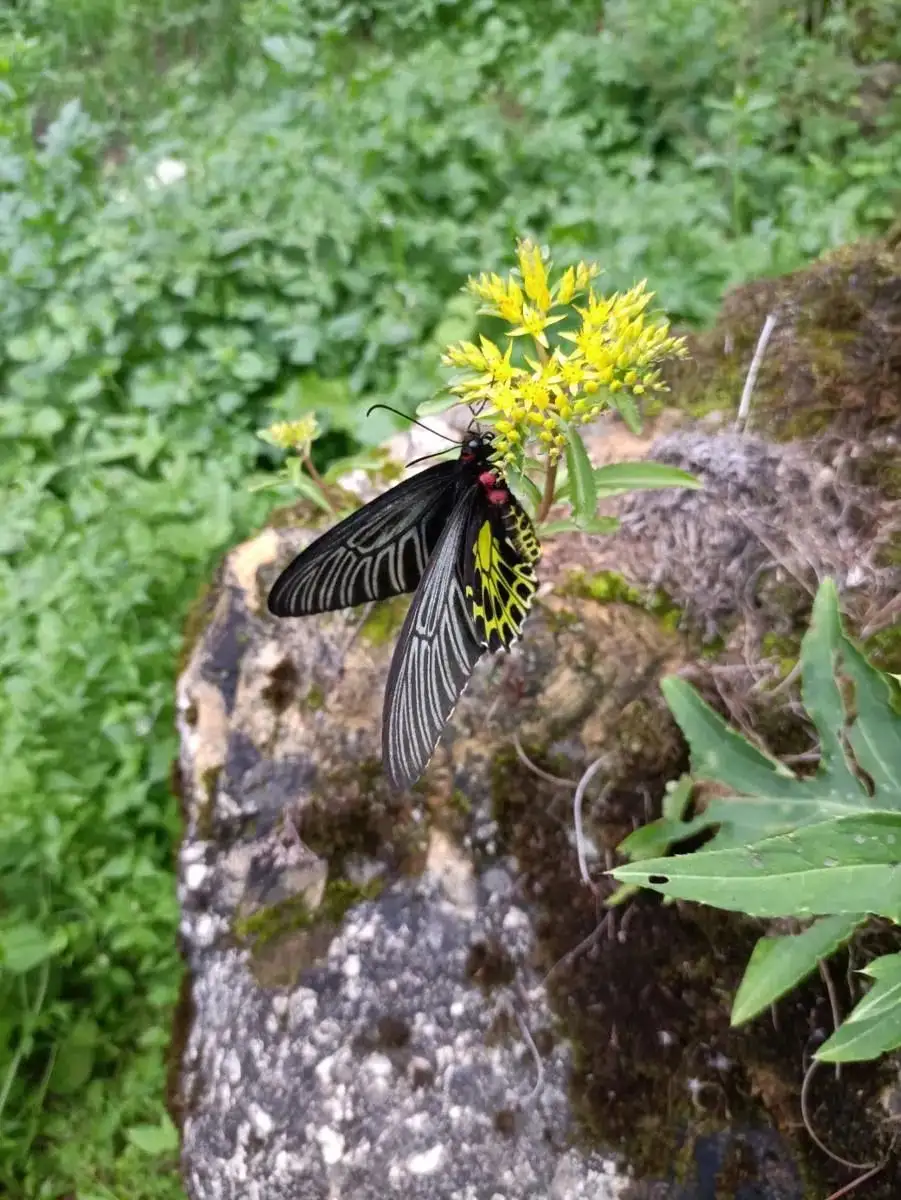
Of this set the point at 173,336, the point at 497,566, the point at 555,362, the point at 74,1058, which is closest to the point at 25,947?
the point at 74,1058

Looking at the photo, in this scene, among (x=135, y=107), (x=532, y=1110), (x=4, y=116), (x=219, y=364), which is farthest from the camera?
(x=135, y=107)

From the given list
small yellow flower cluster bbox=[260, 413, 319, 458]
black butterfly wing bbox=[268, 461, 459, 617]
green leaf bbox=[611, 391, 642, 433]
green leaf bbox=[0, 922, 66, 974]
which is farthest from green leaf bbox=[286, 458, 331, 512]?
green leaf bbox=[0, 922, 66, 974]

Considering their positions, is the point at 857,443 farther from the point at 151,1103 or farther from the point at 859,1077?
the point at 151,1103

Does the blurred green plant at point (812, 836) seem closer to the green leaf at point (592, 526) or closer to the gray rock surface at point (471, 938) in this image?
the gray rock surface at point (471, 938)

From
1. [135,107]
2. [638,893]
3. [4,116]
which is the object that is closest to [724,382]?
[638,893]

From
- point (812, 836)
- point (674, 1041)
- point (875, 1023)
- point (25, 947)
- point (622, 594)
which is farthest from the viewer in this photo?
point (25, 947)

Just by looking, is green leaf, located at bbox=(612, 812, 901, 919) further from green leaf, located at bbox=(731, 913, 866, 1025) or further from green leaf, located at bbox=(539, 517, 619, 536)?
green leaf, located at bbox=(539, 517, 619, 536)

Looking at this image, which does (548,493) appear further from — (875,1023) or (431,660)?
(875,1023)

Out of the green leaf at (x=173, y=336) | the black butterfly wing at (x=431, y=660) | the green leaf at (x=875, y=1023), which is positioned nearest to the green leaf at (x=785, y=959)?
the green leaf at (x=875, y=1023)
